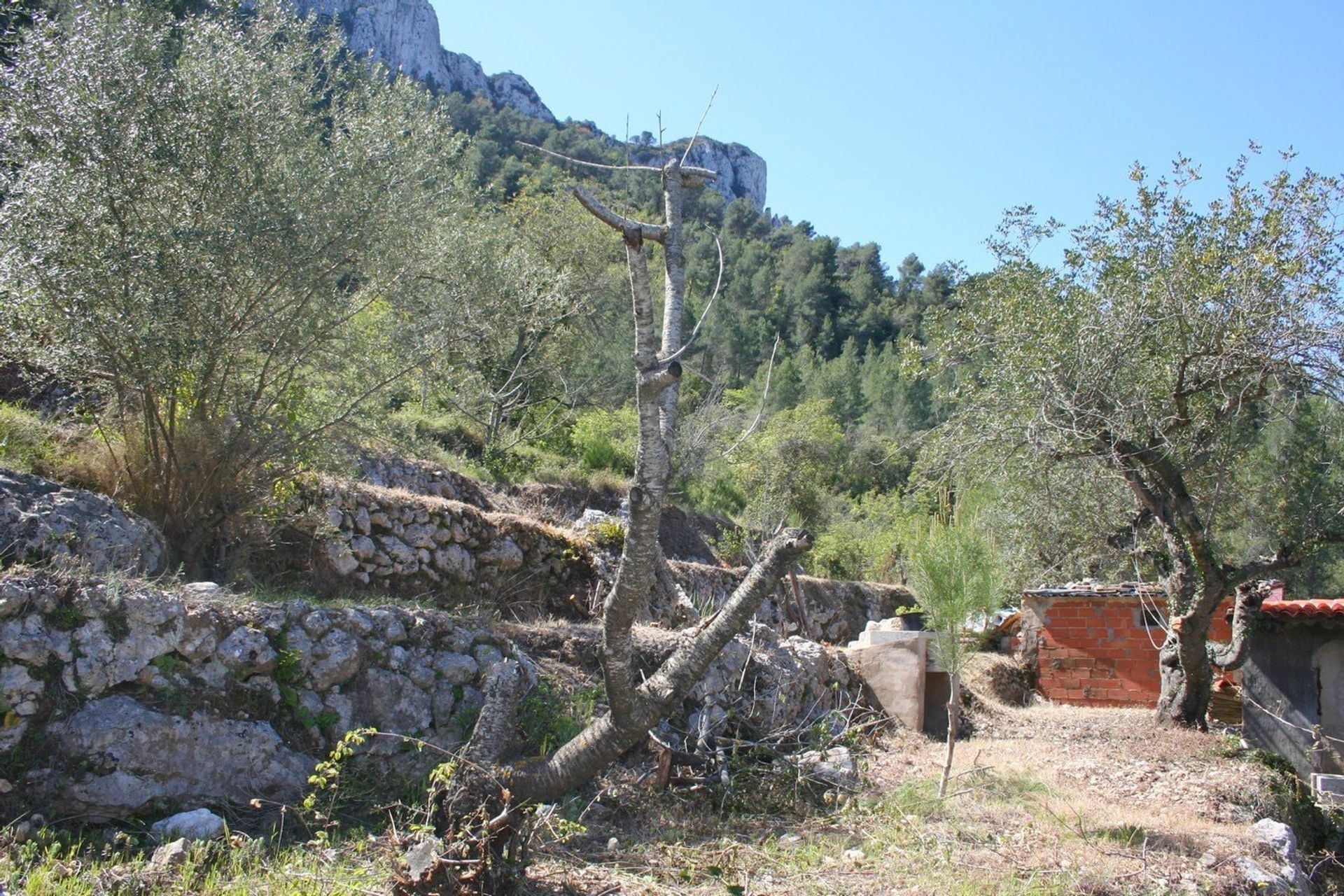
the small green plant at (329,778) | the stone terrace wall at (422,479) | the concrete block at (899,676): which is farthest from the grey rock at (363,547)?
the concrete block at (899,676)

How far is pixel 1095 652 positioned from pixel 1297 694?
3140mm

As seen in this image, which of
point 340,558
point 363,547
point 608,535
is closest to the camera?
point 340,558

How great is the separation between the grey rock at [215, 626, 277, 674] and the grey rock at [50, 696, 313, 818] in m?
0.37

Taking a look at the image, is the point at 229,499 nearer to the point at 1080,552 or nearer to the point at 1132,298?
the point at 1132,298

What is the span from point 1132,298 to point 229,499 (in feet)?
31.9

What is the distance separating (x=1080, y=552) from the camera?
16797 millimetres

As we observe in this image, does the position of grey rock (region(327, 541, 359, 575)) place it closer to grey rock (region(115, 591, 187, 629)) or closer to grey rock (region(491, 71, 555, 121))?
grey rock (region(115, 591, 187, 629))

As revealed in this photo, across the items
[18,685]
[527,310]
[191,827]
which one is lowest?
[191,827]

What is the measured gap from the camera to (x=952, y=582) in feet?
24.5

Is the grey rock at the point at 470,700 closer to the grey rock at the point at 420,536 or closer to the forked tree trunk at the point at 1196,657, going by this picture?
the grey rock at the point at 420,536

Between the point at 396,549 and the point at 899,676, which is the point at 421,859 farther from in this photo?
the point at 899,676

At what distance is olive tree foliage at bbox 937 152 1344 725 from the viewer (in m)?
10.3

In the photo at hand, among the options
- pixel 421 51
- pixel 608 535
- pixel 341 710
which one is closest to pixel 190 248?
pixel 341 710

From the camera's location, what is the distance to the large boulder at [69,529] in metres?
5.95
